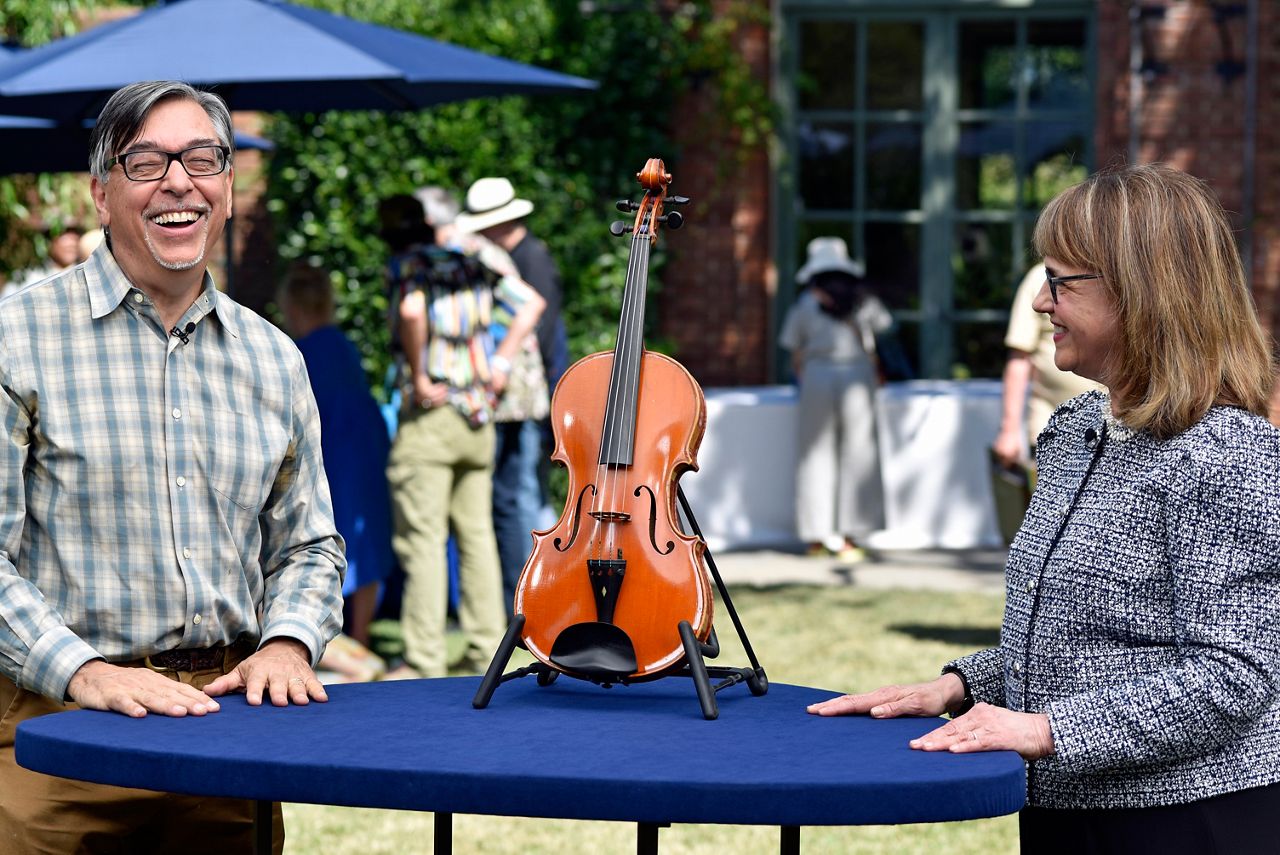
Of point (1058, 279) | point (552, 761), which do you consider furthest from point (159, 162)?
point (1058, 279)

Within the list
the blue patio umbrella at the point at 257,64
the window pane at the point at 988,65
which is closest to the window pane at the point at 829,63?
the window pane at the point at 988,65

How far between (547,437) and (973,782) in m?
4.98

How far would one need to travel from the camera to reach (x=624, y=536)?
247 centimetres

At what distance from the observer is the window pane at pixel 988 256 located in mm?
10547

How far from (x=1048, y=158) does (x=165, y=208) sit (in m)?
8.82

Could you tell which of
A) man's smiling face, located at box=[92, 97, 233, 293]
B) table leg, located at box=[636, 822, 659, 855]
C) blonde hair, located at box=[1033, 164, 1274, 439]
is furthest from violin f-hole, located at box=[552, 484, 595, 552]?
blonde hair, located at box=[1033, 164, 1274, 439]

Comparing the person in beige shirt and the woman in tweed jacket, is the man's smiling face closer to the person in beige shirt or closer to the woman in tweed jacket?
the woman in tweed jacket

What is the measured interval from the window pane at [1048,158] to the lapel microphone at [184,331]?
28.2 feet

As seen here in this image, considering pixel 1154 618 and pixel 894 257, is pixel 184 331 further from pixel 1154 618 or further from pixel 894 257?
pixel 894 257

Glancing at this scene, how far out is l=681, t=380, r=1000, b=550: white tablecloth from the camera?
31.3 ft

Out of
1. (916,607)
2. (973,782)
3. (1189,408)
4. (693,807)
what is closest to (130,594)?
(693,807)

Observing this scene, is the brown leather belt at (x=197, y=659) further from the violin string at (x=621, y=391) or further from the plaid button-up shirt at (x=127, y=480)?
the violin string at (x=621, y=391)

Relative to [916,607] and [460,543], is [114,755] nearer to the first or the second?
[460,543]

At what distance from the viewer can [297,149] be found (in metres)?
9.97
